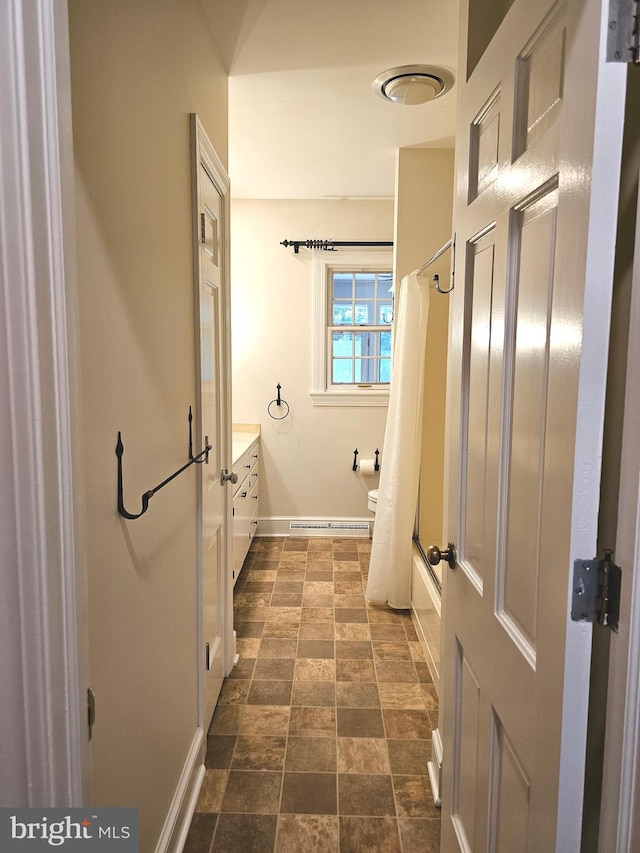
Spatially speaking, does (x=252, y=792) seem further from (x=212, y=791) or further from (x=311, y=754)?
(x=311, y=754)

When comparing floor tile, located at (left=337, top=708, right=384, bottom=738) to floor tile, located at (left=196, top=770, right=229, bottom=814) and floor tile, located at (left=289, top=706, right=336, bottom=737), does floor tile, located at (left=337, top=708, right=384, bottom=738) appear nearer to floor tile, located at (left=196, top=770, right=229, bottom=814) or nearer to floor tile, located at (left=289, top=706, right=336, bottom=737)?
floor tile, located at (left=289, top=706, right=336, bottom=737)

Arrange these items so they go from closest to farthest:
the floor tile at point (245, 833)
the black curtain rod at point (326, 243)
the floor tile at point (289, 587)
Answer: the floor tile at point (245, 833) < the floor tile at point (289, 587) < the black curtain rod at point (326, 243)

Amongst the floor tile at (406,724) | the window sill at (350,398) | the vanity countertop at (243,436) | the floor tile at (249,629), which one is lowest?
the floor tile at (406,724)

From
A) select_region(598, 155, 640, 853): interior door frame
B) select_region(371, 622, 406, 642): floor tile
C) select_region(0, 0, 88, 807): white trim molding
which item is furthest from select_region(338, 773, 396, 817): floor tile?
select_region(0, 0, 88, 807): white trim molding

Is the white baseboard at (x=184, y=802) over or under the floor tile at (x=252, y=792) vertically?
over

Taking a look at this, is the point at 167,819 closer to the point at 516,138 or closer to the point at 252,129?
the point at 516,138

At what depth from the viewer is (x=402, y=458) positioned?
10.5ft

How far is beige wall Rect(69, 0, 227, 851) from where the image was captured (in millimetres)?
1032

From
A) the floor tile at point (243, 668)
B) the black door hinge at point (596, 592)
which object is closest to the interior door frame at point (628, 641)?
the black door hinge at point (596, 592)

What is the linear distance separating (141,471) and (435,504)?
8.87 ft

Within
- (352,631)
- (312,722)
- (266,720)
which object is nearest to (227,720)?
(266,720)

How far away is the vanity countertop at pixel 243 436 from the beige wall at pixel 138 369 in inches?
73.8

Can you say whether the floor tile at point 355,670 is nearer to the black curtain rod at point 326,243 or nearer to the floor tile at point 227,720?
the floor tile at point 227,720

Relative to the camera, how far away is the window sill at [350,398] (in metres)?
4.60
